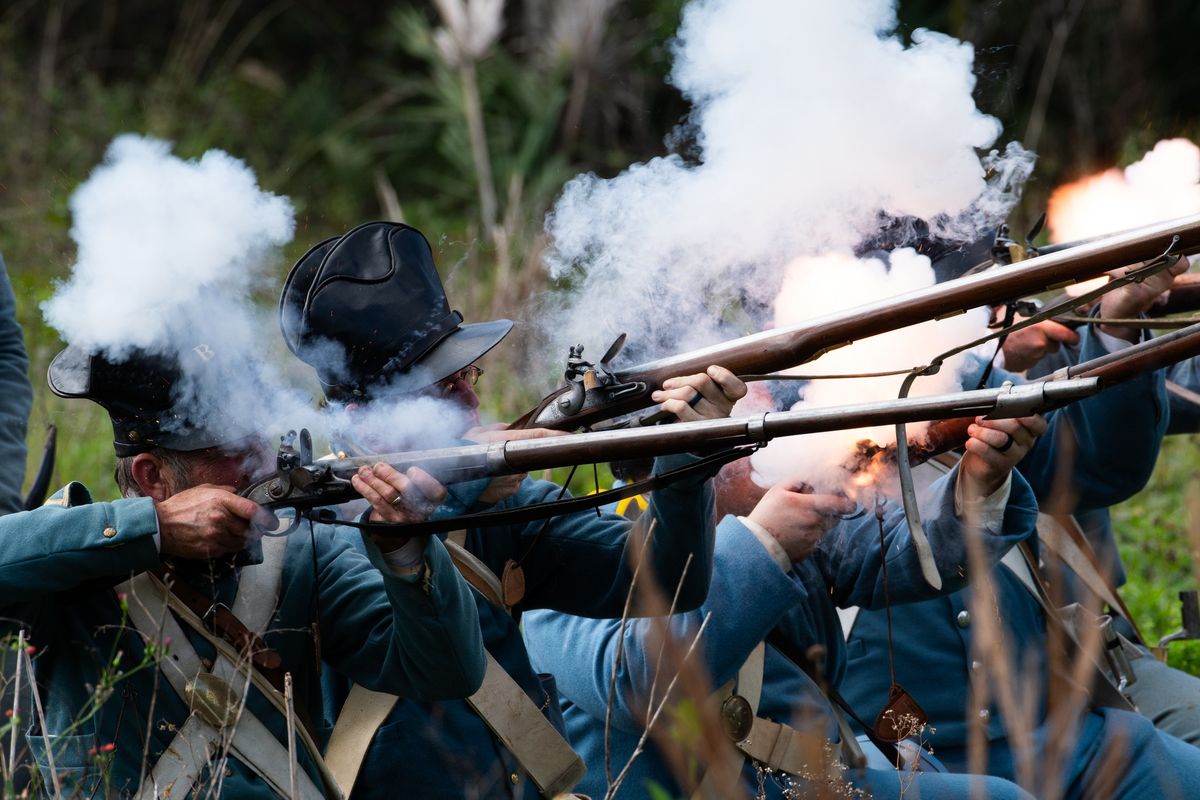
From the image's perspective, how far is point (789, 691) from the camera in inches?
134

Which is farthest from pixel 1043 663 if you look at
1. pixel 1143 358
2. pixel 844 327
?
pixel 844 327

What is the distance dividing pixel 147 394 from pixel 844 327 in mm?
1449

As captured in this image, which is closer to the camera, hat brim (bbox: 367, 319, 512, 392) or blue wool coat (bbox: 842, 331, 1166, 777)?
hat brim (bbox: 367, 319, 512, 392)

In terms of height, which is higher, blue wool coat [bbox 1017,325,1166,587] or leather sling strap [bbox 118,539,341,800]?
blue wool coat [bbox 1017,325,1166,587]

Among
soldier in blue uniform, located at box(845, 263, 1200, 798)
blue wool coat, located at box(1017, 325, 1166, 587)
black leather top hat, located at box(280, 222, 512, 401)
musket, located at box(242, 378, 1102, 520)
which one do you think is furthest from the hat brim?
blue wool coat, located at box(1017, 325, 1166, 587)

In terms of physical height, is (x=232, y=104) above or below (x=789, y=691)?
above

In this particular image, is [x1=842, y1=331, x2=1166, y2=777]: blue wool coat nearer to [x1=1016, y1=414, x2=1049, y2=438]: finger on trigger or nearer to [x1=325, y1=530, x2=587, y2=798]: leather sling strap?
[x1=1016, y1=414, x2=1049, y2=438]: finger on trigger

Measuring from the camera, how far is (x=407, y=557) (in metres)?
2.68

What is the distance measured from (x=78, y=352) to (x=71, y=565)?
0.45 metres

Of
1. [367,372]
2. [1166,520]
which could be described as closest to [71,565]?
[367,372]

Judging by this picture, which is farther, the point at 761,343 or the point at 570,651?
the point at 570,651

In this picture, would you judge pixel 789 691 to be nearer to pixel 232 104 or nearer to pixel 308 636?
pixel 308 636

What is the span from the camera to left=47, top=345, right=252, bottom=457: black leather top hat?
2.80 meters

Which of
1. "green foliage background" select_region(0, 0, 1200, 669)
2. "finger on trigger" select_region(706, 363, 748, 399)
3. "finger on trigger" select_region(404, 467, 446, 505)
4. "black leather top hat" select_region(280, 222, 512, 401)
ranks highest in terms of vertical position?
"green foliage background" select_region(0, 0, 1200, 669)
